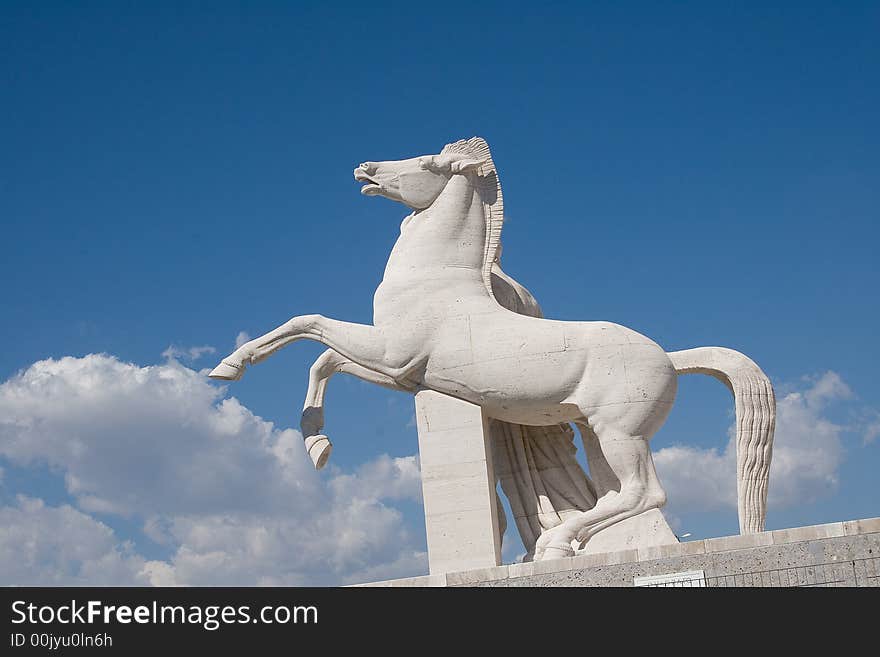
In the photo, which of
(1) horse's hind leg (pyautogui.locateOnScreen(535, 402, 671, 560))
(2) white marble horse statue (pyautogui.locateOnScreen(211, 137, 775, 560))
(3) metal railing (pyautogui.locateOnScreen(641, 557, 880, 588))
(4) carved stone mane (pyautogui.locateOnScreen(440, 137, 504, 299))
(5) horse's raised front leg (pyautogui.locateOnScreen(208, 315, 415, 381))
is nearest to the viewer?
(3) metal railing (pyautogui.locateOnScreen(641, 557, 880, 588))

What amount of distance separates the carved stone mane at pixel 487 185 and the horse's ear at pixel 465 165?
76 mm

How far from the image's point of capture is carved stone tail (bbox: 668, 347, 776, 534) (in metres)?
11.6

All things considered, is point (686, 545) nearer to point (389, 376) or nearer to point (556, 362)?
point (556, 362)

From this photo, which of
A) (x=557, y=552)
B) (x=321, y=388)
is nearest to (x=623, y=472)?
(x=557, y=552)

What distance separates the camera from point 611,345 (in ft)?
38.1

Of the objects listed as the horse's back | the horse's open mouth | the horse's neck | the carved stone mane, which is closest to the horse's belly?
the horse's back

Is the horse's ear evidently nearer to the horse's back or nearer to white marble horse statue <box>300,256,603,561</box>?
white marble horse statue <box>300,256,603,561</box>

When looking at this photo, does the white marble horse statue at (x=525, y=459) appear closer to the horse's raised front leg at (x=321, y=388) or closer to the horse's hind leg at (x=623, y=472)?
the horse's raised front leg at (x=321, y=388)

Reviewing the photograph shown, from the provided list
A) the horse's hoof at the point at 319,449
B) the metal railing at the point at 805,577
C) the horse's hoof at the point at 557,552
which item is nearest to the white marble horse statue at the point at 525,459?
the horse's hoof at the point at 319,449

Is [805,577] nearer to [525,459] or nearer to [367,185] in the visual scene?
[525,459]

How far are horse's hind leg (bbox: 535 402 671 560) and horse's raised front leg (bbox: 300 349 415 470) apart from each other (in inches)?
82.5

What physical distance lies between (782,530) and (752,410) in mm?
2423
